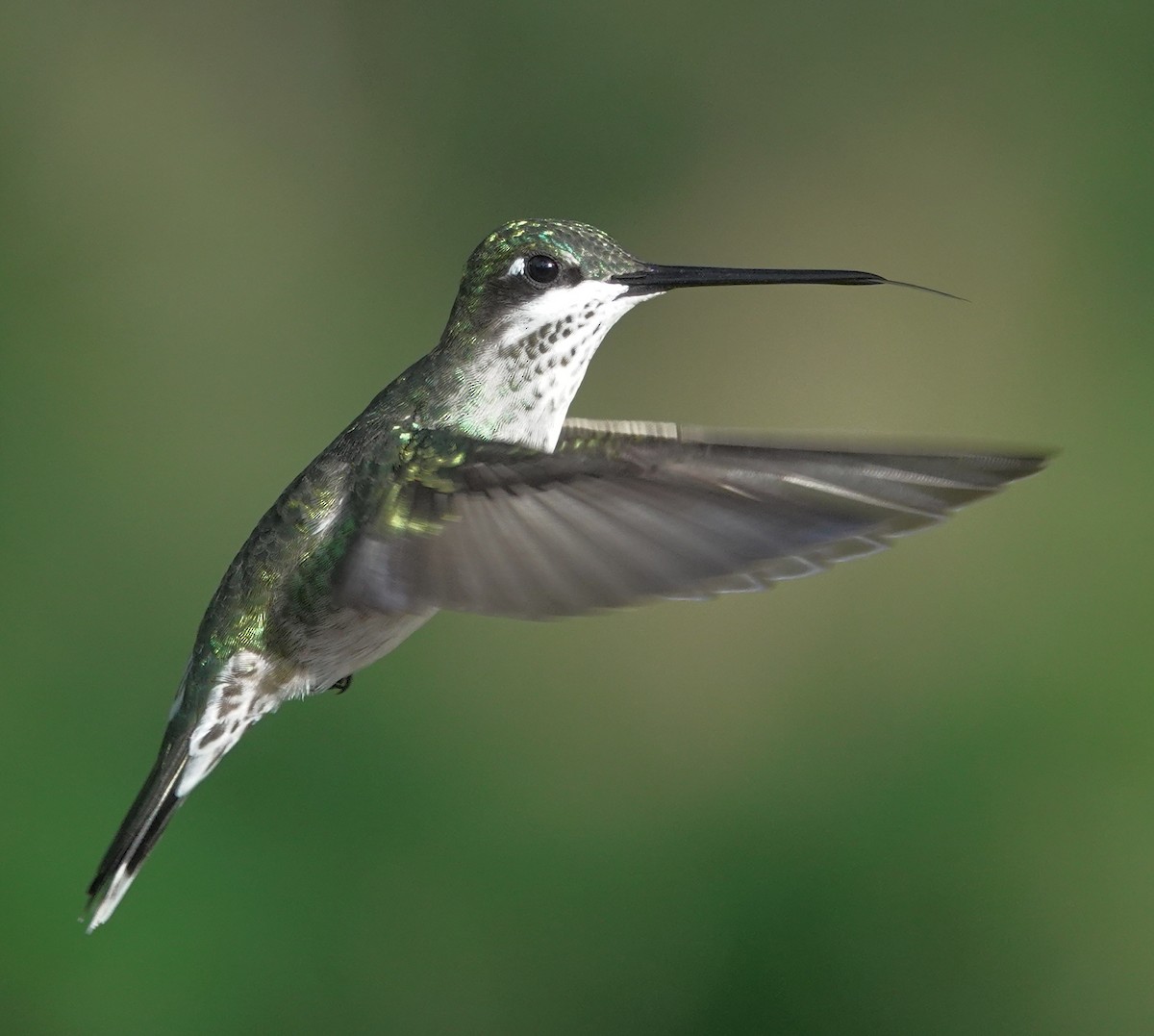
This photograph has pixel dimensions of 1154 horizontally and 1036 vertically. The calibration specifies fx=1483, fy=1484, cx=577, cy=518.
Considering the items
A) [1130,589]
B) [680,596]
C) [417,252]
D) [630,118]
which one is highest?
[630,118]

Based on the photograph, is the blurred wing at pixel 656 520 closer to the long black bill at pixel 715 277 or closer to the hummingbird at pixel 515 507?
the hummingbird at pixel 515 507

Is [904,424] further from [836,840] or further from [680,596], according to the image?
[680,596]

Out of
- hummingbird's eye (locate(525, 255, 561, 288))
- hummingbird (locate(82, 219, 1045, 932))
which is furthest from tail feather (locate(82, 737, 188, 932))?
hummingbird's eye (locate(525, 255, 561, 288))

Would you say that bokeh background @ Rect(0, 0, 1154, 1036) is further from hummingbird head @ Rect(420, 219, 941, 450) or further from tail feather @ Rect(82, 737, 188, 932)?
hummingbird head @ Rect(420, 219, 941, 450)

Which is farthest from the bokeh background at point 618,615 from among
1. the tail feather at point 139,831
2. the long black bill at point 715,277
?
the long black bill at point 715,277

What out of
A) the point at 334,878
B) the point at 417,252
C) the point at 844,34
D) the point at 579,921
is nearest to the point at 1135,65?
the point at 844,34

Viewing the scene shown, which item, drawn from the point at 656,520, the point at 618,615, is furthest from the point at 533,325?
the point at 618,615

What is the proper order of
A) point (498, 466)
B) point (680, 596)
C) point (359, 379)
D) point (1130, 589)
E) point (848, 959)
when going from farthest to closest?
point (359, 379) < point (1130, 589) < point (848, 959) < point (498, 466) < point (680, 596)
